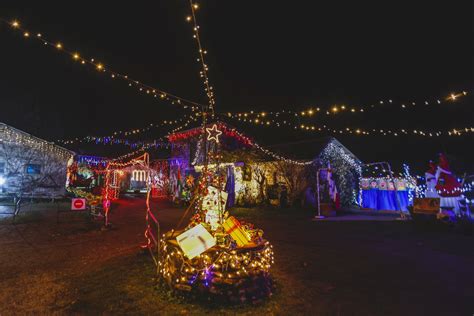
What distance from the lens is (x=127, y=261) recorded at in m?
5.54

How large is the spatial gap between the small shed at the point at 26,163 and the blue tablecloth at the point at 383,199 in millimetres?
18958

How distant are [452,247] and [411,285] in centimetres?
355

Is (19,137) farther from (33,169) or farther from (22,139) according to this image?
(33,169)

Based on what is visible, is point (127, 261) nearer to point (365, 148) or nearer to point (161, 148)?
point (365, 148)

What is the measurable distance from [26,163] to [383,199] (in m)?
21.7

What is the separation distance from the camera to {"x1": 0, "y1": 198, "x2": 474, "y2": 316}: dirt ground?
11.9 ft

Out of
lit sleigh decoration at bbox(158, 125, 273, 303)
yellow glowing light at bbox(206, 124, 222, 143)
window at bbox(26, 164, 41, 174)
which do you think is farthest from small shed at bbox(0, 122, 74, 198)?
→ lit sleigh decoration at bbox(158, 125, 273, 303)

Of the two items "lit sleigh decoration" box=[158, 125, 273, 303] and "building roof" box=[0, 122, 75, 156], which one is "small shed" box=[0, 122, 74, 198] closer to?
"building roof" box=[0, 122, 75, 156]

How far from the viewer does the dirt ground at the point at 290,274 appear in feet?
11.9

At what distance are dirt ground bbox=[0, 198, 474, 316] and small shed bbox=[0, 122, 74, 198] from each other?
9.95 metres

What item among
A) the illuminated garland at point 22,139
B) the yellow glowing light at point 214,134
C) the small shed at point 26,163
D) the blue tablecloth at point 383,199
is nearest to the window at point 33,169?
the small shed at point 26,163

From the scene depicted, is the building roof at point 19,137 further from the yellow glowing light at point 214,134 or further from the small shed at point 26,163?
the yellow glowing light at point 214,134

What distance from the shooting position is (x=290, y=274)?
4891 millimetres

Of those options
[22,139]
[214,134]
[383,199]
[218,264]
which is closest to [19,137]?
[22,139]
